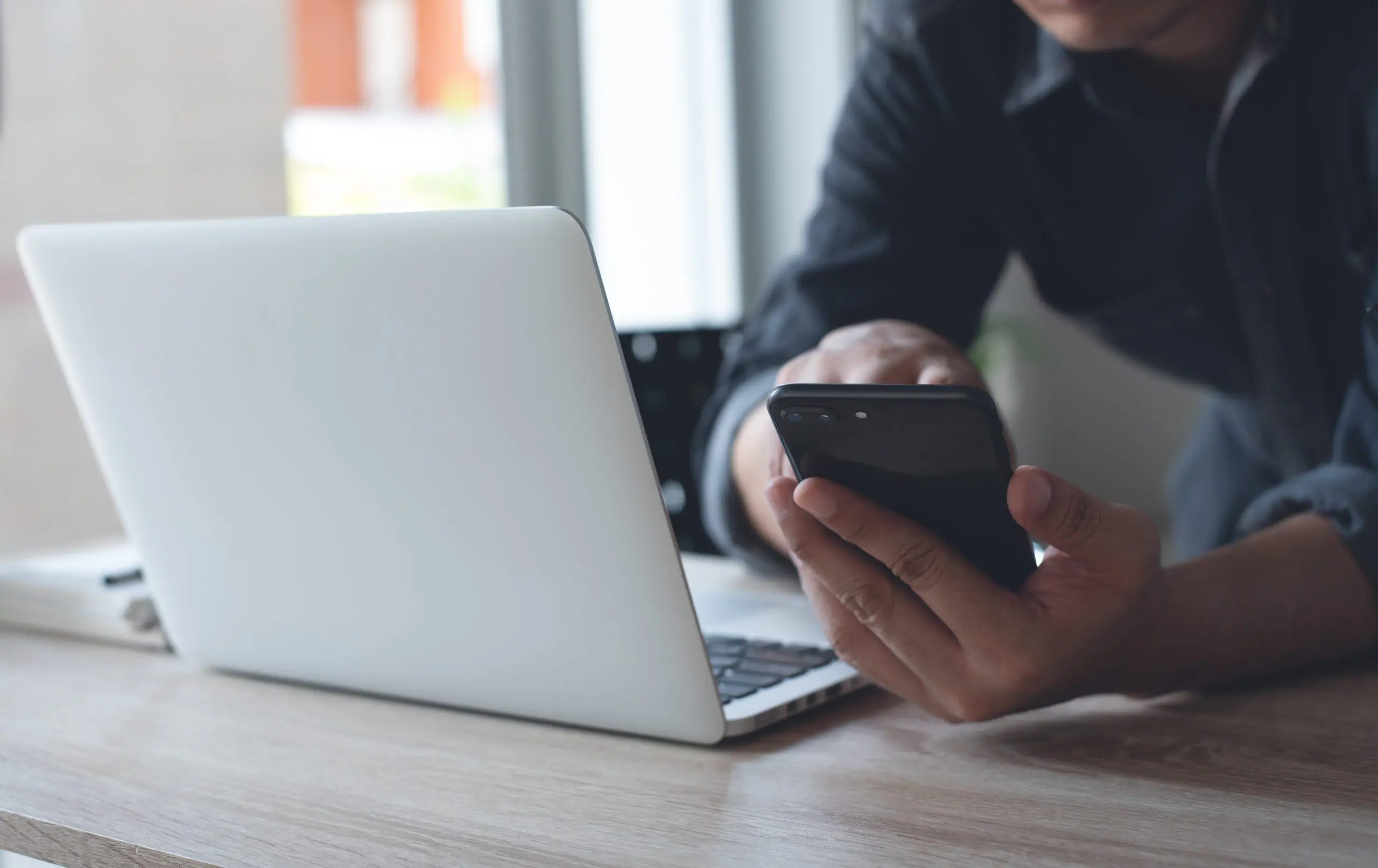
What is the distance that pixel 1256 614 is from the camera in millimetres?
740

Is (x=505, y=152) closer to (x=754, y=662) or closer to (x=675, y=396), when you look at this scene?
(x=675, y=396)

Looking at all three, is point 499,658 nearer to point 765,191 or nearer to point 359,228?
point 359,228

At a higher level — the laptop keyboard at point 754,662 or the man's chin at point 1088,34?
the man's chin at point 1088,34

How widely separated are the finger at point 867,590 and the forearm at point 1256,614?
0.38ft

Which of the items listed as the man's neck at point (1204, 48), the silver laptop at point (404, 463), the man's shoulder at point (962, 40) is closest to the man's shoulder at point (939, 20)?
the man's shoulder at point (962, 40)

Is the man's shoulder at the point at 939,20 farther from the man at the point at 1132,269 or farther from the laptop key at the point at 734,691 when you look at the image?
the laptop key at the point at 734,691

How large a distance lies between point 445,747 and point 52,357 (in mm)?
1055

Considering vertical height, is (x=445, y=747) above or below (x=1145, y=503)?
above

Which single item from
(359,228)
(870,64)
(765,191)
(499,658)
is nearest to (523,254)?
(359,228)

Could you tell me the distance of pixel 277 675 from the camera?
0.80m

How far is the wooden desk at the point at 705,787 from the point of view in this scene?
522 mm

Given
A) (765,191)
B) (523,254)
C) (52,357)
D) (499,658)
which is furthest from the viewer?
(765,191)

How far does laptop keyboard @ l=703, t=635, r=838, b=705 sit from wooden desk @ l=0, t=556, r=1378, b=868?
3 centimetres

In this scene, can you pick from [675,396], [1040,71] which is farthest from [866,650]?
[675,396]
